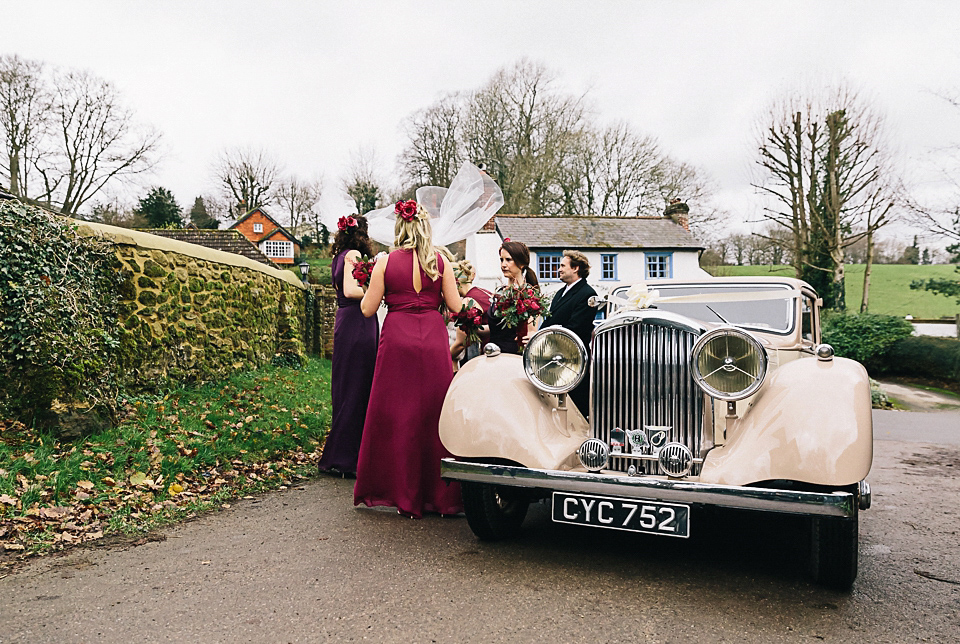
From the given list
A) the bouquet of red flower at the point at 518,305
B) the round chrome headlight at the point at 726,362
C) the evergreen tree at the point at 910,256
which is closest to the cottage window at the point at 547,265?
the bouquet of red flower at the point at 518,305

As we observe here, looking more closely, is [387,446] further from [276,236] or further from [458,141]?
[276,236]

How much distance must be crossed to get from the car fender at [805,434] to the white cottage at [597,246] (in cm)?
2750

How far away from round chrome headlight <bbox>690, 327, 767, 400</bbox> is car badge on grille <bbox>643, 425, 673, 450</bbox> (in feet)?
0.94

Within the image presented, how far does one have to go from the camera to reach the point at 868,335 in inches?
784

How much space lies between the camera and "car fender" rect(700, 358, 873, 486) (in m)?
2.88

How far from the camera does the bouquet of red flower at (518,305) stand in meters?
5.02

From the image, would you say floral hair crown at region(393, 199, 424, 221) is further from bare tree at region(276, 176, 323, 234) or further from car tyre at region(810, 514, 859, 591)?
bare tree at region(276, 176, 323, 234)

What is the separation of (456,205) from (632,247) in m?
27.1

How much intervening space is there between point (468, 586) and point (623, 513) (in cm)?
82

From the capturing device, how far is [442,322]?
4.73 m

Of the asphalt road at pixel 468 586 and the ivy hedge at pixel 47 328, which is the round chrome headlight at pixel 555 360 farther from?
the ivy hedge at pixel 47 328

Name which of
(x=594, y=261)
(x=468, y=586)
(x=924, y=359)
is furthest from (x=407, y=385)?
(x=594, y=261)

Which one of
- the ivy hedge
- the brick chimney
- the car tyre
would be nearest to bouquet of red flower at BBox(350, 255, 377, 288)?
the ivy hedge

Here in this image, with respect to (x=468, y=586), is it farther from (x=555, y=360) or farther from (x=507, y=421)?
(x=555, y=360)
